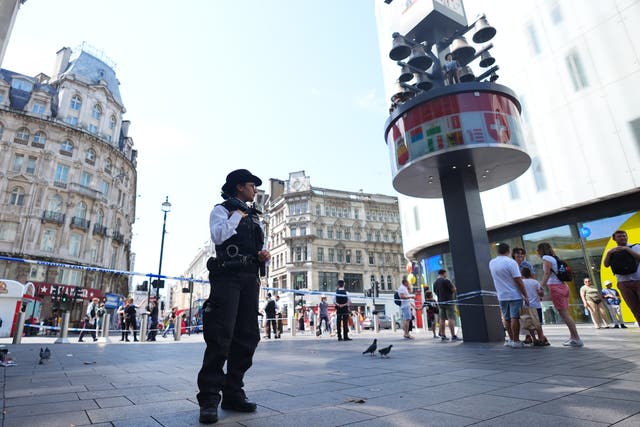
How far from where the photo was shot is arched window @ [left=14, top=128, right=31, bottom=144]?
3388 cm

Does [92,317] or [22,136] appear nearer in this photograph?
[92,317]

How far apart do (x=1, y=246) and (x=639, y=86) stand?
44441 mm

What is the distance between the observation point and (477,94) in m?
9.57

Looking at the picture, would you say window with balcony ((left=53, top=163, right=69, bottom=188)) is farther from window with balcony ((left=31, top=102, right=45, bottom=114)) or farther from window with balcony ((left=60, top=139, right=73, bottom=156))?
window with balcony ((left=31, top=102, right=45, bottom=114))

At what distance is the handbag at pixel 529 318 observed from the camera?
7.16 metres

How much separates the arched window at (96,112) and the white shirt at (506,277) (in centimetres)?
4512

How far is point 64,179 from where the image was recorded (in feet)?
115

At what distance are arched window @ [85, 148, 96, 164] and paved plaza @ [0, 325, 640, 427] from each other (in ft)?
126

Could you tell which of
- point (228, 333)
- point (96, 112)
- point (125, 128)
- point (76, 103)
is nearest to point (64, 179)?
point (76, 103)

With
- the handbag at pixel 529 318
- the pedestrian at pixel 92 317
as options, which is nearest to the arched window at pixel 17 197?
the pedestrian at pixel 92 317

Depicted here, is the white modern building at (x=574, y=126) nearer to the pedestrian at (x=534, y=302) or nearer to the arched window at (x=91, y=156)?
the pedestrian at (x=534, y=302)

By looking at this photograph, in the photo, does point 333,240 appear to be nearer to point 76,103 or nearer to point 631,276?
point 76,103

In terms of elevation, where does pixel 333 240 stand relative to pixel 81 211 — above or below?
below

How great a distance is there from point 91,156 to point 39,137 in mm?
4612
